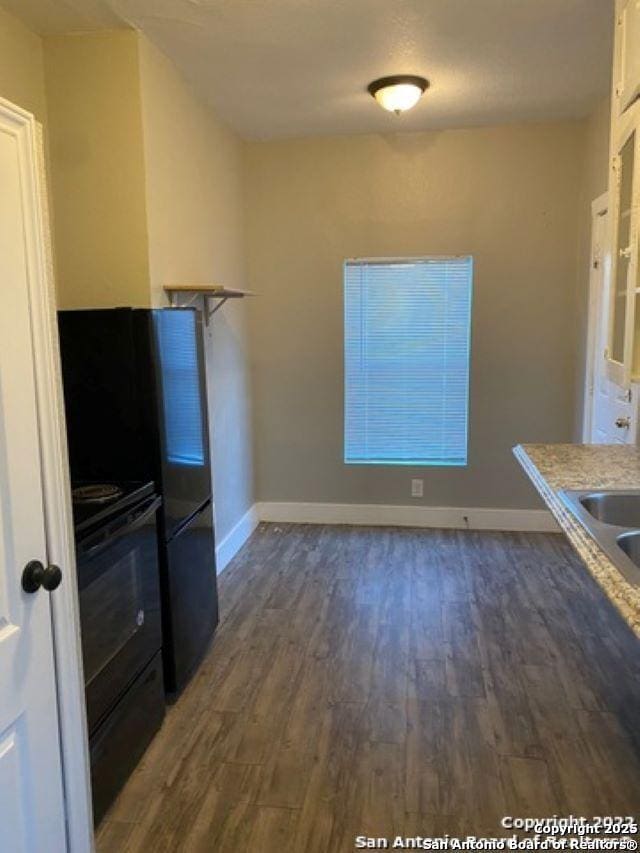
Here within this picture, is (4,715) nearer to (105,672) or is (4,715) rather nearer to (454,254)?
(105,672)

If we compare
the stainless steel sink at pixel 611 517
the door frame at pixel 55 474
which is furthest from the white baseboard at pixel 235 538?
the stainless steel sink at pixel 611 517

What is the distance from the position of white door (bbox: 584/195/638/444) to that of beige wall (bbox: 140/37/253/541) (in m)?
2.11

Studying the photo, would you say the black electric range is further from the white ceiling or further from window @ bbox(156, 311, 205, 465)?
the white ceiling

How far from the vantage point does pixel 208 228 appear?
361cm

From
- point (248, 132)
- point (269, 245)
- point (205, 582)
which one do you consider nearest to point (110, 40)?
point (248, 132)

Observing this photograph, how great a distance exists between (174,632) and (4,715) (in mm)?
1277

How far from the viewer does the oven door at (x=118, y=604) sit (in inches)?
72.1

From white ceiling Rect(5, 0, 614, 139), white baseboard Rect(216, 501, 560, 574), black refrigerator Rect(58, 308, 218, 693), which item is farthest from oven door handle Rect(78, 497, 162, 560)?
white baseboard Rect(216, 501, 560, 574)

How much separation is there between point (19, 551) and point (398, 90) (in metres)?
2.98

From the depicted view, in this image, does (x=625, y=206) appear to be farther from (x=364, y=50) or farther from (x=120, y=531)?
(x=120, y=531)

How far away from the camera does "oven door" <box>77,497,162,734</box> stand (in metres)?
1.83

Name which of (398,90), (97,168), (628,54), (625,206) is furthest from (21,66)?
(625,206)

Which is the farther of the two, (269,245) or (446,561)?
(269,245)

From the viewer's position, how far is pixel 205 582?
9.36ft
